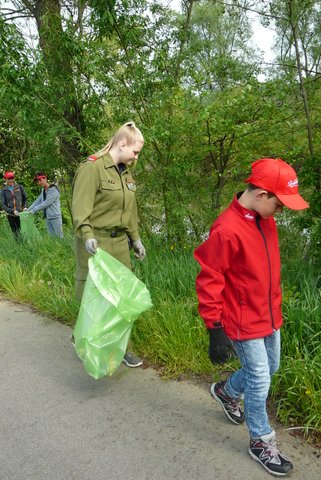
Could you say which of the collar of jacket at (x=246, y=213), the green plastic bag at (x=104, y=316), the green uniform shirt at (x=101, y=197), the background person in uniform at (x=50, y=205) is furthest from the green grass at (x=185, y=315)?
the background person in uniform at (x=50, y=205)

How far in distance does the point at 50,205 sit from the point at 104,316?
5115mm

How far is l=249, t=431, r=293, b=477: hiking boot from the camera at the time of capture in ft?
6.73

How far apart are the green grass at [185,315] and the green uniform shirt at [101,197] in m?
0.95

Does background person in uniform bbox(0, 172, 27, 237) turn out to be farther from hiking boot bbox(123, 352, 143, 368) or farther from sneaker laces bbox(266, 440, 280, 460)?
sneaker laces bbox(266, 440, 280, 460)

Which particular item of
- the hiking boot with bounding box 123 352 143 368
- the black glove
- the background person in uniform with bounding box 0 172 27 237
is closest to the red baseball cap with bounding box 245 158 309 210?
the black glove

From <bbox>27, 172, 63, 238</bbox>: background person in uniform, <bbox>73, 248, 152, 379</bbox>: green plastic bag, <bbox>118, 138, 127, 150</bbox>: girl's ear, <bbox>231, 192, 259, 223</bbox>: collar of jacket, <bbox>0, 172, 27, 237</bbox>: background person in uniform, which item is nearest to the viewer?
<bbox>231, 192, 259, 223</bbox>: collar of jacket

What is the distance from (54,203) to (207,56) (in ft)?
12.3

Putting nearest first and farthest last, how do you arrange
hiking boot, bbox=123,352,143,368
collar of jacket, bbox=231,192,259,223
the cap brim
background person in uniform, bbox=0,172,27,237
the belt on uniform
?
the cap brim
collar of jacket, bbox=231,192,259,223
the belt on uniform
hiking boot, bbox=123,352,143,368
background person in uniform, bbox=0,172,27,237

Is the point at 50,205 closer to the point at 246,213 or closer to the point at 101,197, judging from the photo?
the point at 101,197

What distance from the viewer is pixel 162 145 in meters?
4.59

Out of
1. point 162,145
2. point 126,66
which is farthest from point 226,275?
point 126,66

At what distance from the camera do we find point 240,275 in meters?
2.05

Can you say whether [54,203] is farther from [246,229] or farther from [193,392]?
[246,229]

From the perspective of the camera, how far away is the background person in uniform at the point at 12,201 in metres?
8.08
